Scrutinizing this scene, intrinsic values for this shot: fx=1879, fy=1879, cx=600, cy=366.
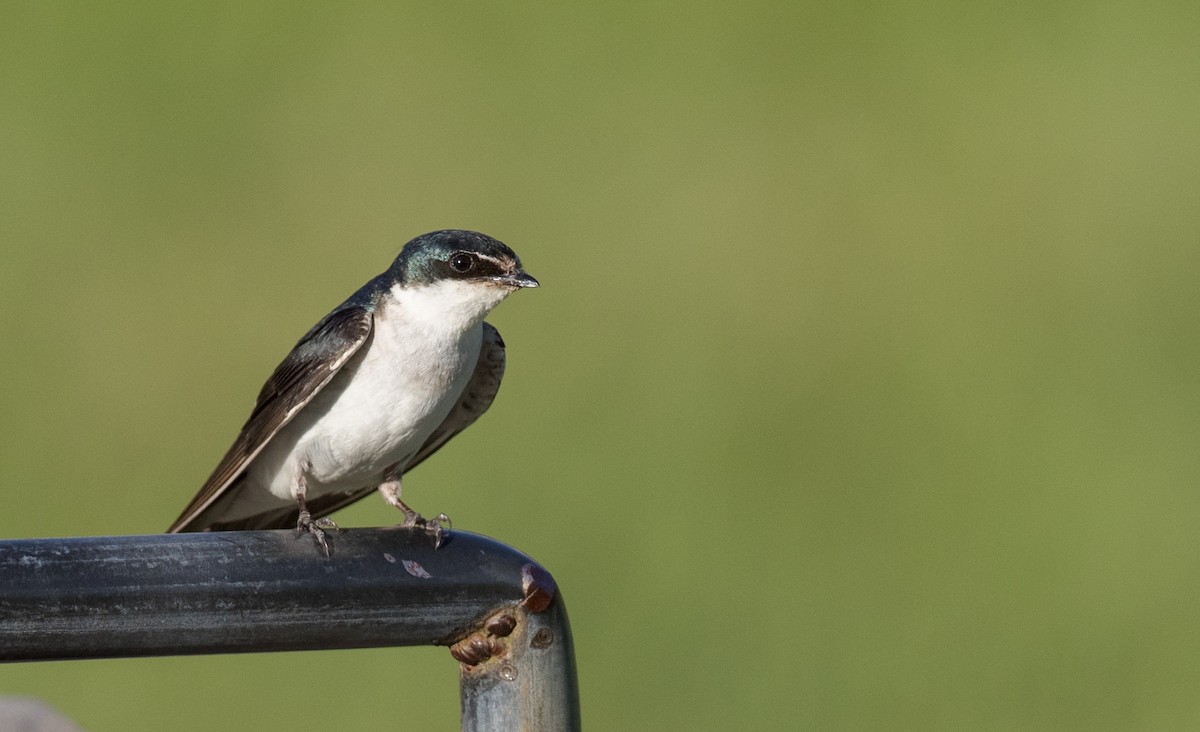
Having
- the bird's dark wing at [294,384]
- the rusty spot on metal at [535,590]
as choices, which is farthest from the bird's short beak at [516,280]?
the rusty spot on metal at [535,590]

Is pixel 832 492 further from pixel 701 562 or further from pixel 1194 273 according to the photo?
pixel 1194 273

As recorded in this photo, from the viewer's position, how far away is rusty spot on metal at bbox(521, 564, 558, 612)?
2.21 meters

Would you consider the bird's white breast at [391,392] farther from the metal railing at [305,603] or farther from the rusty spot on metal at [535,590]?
the rusty spot on metal at [535,590]

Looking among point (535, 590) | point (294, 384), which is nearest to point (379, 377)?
point (294, 384)

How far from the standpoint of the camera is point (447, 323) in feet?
12.2

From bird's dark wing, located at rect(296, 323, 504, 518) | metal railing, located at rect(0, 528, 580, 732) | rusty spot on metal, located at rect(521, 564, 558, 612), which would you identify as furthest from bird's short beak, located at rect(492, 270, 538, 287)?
rusty spot on metal, located at rect(521, 564, 558, 612)

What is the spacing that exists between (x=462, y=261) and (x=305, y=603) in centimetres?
176

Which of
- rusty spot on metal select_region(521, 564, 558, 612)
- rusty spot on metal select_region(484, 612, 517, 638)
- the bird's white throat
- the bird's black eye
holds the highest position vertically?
the bird's black eye

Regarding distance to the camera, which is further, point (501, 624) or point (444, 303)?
point (444, 303)

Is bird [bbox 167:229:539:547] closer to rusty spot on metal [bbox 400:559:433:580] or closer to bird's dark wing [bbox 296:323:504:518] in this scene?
bird's dark wing [bbox 296:323:504:518]

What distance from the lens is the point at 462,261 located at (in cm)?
378

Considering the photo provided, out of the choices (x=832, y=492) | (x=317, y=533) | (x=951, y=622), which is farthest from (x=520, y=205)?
(x=317, y=533)

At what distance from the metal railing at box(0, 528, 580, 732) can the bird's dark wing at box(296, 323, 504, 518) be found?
5.05ft

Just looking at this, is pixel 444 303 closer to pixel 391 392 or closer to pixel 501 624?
pixel 391 392
